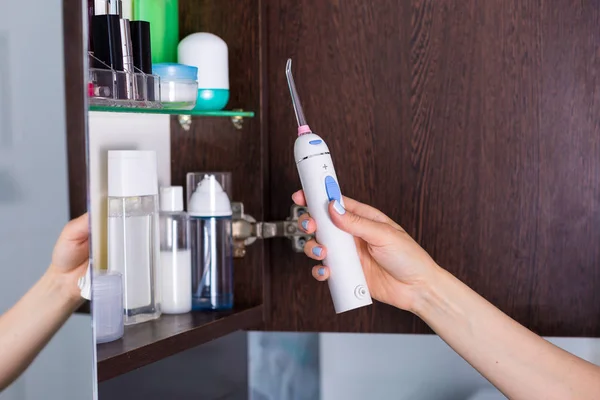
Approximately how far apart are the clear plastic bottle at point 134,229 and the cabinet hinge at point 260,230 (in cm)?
16

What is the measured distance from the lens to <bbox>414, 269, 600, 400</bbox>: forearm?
862 mm

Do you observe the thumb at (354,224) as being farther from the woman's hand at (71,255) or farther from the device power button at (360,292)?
the woman's hand at (71,255)

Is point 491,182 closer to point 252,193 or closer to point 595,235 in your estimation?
point 595,235

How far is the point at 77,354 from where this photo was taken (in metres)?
0.50

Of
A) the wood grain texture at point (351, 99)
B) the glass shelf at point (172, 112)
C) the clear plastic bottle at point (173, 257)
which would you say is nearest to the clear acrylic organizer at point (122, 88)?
the glass shelf at point (172, 112)

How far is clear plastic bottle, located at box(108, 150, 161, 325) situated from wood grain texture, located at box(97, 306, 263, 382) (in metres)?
0.03

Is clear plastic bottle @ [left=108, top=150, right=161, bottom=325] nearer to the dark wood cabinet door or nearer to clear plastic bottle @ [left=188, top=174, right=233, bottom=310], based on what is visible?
clear plastic bottle @ [left=188, top=174, right=233, bottom=310]

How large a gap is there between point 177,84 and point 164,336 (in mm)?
292

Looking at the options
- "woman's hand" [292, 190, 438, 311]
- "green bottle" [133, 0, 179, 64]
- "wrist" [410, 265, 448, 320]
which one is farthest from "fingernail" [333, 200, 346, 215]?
"green bottle" [133, 0, 179, 64]

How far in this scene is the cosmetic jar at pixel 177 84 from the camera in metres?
0.83

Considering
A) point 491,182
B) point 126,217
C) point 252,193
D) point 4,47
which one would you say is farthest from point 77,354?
point 491,182

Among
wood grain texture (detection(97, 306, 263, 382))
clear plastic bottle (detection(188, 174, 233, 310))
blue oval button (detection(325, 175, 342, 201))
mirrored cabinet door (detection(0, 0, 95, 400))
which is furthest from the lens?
clear plastic bottle (detection(188, 174, 233, 310))

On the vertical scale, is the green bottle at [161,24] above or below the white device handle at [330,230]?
above

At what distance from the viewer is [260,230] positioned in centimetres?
100
